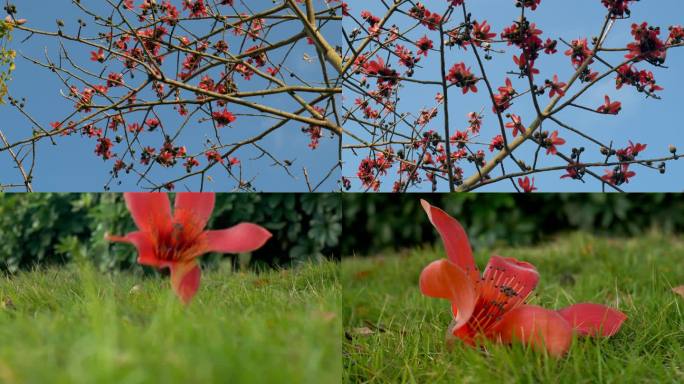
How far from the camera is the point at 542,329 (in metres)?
1.58

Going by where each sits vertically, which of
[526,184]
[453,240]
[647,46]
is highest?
[647,46]

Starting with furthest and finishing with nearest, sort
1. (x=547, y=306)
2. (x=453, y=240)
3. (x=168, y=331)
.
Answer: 1. (x=547, y=306)
2. (x=453, y=240)
3. (x=168, y=331)

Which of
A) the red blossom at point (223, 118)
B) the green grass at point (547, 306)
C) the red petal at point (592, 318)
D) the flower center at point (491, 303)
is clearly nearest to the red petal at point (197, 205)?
the green grass at point (547, 306)

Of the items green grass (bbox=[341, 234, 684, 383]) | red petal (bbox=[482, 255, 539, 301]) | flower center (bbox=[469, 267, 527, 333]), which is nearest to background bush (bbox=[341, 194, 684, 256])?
green grass (bbox=[341, 234, 684, 383])

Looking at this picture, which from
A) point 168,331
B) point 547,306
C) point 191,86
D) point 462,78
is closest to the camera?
point 168,331

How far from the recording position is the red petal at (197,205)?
1.63m

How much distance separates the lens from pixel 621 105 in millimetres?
2693

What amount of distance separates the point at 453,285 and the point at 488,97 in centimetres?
127

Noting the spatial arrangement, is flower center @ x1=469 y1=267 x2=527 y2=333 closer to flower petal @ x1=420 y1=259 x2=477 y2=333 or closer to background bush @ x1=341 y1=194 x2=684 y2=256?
flower petal @ x1=420 y1=259 x2=477 y2=333

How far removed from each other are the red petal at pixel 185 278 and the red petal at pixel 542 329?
0.78 meters

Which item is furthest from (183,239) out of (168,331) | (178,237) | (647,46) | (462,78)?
(647,46)

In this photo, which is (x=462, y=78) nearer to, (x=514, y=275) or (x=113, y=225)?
(x=514, y=275)

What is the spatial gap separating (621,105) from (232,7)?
1780 millimetres

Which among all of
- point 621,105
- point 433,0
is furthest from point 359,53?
point 621,105
